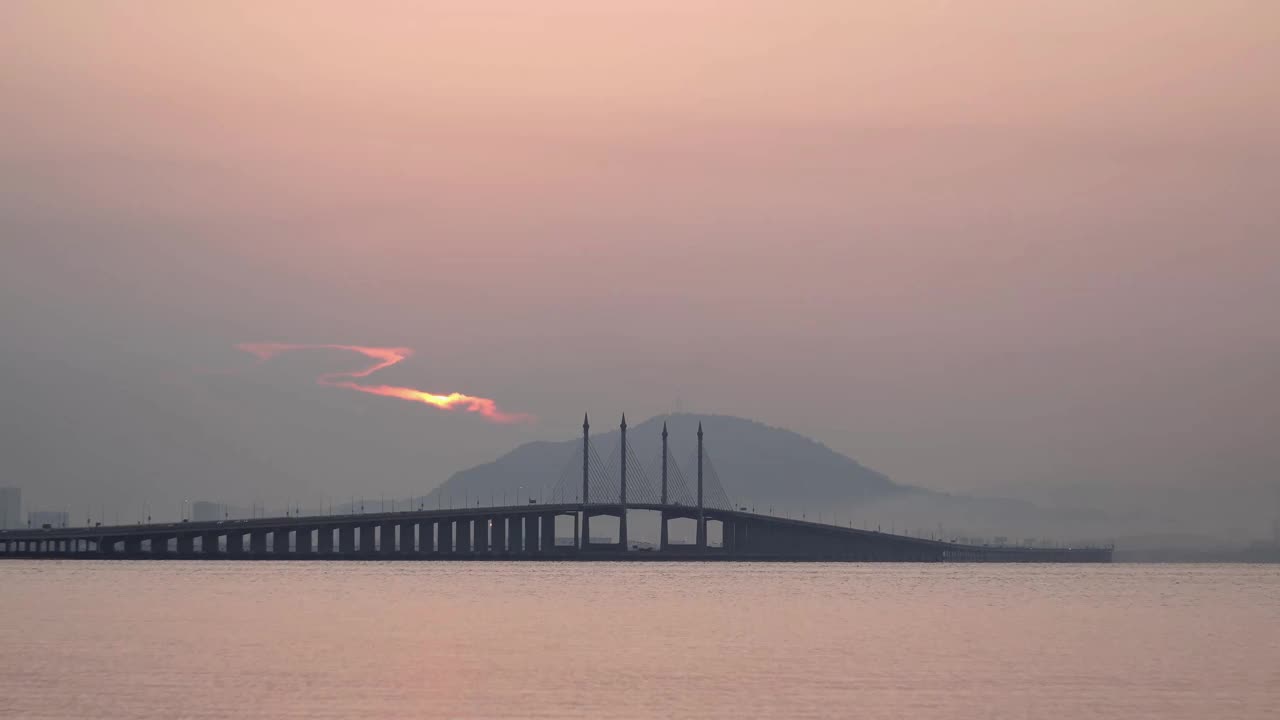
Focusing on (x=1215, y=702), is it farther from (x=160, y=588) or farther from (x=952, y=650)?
(x=160, y=588)

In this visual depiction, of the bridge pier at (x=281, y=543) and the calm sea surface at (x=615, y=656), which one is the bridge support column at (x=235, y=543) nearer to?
the bridge pier at (x=281, y=543)

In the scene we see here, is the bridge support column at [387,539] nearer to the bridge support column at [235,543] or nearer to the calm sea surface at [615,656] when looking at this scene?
the bridge support column at [235,543]

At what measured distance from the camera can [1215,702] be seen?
134 ft

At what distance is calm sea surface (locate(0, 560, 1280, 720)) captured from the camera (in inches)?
1522

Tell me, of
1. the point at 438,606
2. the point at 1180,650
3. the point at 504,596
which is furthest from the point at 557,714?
the point at 504,596

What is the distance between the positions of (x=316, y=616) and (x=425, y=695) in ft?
110

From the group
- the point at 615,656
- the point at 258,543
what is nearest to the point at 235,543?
the point at 258,543

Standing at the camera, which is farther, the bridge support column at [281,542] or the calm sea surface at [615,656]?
the bridge support column at [281,542]

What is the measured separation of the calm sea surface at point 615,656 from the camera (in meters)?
38.7

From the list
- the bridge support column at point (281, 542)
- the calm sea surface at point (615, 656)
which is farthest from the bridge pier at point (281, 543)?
the calm sea surface at point (615, 656)

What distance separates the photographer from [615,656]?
171 feet

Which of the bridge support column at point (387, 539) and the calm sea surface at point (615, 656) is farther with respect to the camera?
the bridge support column at point (387, 539)

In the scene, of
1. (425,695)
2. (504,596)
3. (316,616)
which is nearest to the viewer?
(425,695)

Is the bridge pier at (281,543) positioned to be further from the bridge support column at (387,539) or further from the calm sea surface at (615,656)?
the calm sea surface at (615,656)
